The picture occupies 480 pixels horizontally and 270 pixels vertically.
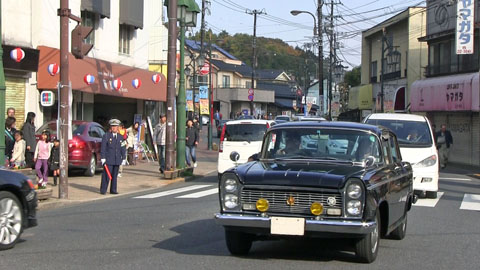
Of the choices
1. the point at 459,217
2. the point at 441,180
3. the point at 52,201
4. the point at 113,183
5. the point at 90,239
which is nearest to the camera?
the point at 90,239

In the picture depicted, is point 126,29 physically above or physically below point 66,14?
above

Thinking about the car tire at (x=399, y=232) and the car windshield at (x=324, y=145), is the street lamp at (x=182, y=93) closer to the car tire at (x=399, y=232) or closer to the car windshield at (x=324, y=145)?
the car tire at (x=399, y=232)

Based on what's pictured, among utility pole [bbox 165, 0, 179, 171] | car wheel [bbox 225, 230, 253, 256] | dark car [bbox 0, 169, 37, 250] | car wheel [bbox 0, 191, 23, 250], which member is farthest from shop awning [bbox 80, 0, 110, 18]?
car wheel [bbox 225, 230, 253, 256]

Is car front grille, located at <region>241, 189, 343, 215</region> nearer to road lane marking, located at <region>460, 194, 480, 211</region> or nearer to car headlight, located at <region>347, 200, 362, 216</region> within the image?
car headlight, located at <region>347, 200, 362, 216</region>

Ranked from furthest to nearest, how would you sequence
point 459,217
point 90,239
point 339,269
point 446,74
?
1. point 446,74
2. point 459,217
3. point 90,239
4. point 339,269

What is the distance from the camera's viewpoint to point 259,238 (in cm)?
786

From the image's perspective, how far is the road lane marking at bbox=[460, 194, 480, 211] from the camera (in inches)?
534

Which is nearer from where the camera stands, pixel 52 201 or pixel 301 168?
pixel 301 168

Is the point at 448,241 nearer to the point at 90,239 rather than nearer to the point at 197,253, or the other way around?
the point at 197,253

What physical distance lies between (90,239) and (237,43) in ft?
306

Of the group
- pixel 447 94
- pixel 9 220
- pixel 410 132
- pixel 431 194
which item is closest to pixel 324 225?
pixel 9 220

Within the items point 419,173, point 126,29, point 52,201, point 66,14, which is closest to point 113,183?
point 52,201

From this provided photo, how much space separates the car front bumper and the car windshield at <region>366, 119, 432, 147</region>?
26.9ft

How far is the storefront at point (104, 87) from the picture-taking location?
1991cm
